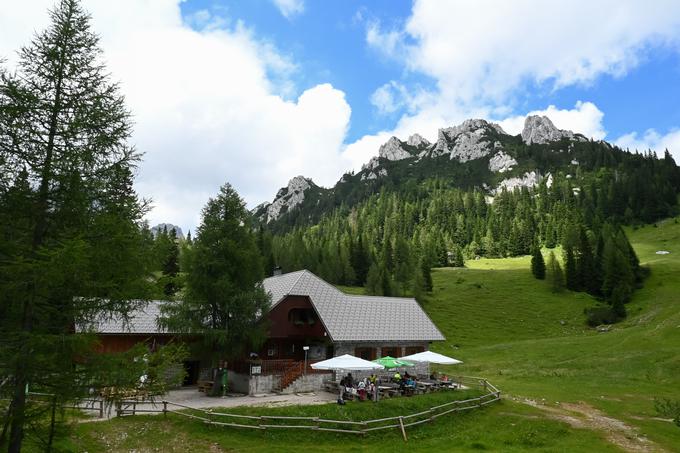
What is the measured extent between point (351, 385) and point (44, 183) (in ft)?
76.5

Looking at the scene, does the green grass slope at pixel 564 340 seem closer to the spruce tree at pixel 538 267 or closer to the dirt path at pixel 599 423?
the dirt path at pixel 599 423

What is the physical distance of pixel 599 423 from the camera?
2600cm

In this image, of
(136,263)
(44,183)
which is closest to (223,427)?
(136,263)

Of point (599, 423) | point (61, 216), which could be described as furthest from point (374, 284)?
point (61, 216)

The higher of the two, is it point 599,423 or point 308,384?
point 308,384

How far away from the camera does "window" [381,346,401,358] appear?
38.0 meters

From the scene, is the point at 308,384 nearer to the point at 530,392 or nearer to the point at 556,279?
the point at 530,392

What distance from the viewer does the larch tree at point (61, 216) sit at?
35.7 feet

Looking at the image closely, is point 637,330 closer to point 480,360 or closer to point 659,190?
point 480,360

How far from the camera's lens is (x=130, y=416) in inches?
929

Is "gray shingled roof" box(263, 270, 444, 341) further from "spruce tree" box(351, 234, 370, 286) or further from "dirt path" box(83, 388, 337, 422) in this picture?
"spruce tree" box(351, 234, 370, 286)

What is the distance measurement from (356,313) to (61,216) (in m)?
29.1

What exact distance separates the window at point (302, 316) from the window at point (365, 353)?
4.30 meters

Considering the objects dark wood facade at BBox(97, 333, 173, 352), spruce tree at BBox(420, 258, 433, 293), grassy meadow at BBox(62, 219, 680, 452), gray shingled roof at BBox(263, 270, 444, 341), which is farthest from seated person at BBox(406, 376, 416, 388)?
spruce tree at BBox(420, 258, 433, 293)
